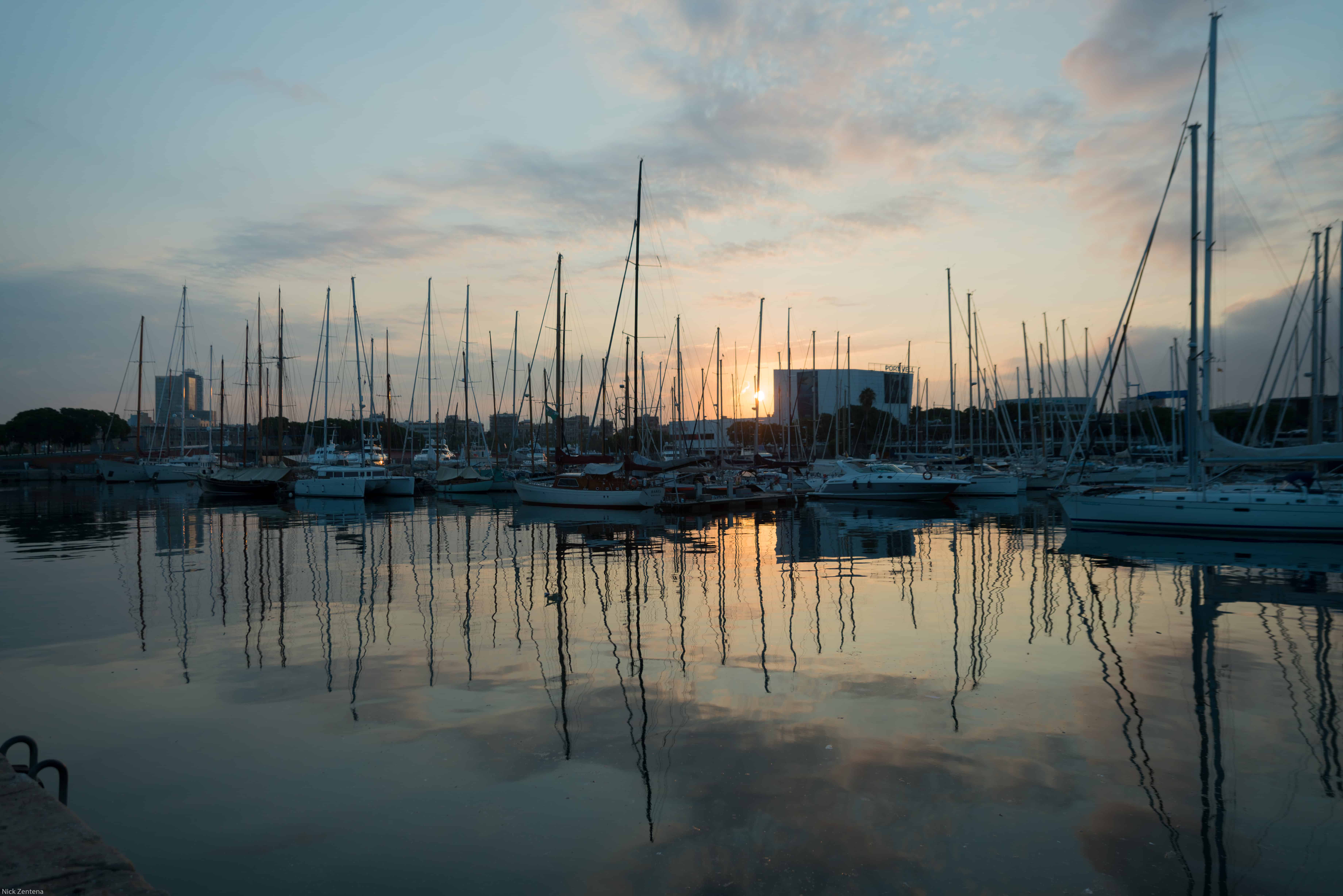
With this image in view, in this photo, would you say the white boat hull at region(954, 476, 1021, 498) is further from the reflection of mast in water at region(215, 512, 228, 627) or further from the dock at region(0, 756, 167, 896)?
the dock at region(0, 756, 167, 896)

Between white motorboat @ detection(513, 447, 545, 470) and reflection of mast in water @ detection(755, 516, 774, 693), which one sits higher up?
white motorboat @ detection(513, 447, 545, 470)

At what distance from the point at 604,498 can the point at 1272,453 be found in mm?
26150

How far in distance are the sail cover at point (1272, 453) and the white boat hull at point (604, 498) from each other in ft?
73.5

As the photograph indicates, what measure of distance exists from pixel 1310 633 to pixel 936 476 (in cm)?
3259

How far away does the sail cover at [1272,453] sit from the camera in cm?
2397

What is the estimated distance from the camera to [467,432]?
6469 cm

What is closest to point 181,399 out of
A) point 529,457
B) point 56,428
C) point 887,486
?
point 56,428

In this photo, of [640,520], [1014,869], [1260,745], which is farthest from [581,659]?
[640,520]

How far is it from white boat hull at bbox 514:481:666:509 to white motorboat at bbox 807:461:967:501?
11.0m

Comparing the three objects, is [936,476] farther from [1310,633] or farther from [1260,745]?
[1260,745]

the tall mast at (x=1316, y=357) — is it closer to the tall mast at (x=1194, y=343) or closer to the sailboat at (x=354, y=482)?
the tall mast at (x=1194, y=343)

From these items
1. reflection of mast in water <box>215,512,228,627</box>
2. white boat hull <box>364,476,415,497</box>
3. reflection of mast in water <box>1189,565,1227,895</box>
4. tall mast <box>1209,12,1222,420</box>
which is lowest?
reflection of mast in water <box>215,512,228,627</box>

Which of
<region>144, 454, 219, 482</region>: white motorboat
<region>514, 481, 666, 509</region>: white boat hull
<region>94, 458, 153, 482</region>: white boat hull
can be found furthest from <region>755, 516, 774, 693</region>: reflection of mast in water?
<region>94, 458, 153, 482</region>: white boat hull

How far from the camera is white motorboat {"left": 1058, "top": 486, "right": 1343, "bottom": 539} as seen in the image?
80.1ft
